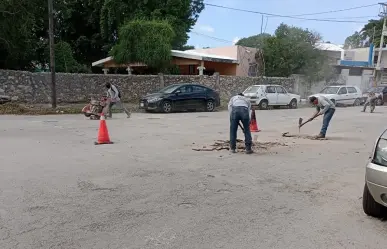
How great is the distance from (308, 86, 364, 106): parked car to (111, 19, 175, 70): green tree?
1099cm

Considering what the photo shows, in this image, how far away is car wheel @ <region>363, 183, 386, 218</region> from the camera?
15.1 feet

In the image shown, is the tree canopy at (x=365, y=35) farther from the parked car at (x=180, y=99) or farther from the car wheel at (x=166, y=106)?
the car wheel at (x=166, y=106)

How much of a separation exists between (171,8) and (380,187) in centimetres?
2979

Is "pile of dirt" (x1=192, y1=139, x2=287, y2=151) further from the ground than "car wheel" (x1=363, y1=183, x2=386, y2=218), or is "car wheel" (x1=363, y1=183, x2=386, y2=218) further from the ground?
"car wheel" (x1=363, y1=183, x2=386, y2=218)

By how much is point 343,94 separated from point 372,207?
80.8 ft

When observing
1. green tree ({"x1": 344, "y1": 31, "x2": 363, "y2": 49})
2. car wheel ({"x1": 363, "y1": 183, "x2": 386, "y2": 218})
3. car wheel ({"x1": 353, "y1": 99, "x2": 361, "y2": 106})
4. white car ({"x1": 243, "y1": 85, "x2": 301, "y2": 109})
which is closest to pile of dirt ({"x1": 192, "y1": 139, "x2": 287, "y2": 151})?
car wheel ({"x1": 363, "y1": 183, "x2": 386, "y2": 218})

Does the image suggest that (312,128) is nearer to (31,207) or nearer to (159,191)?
(159,191)

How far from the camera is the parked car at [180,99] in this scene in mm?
19938

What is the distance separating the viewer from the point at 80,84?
74.7ft

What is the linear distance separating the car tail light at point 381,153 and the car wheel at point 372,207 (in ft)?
1.61

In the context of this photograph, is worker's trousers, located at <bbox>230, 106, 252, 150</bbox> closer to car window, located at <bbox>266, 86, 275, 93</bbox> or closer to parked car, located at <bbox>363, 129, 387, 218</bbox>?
parked car, located at <bbox>363, 129, 387, 218</bbox>

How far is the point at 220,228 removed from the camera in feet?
13.9

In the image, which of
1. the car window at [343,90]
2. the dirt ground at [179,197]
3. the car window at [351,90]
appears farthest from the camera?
the car window at [351,90]

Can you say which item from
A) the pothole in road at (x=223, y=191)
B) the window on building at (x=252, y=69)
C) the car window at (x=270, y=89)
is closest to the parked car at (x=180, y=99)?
the car window at (x=270, y=89)
